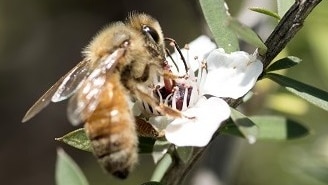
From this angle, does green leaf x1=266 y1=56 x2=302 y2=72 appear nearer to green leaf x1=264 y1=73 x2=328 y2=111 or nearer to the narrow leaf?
green leaf x1=264 y1=73 x2=328 y2=111

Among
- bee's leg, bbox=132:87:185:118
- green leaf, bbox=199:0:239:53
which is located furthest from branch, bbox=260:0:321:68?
bee's leg, bbox=132:87:185:118

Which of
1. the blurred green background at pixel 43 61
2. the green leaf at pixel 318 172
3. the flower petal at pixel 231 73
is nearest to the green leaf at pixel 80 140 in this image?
the flower petal at pixel 231 73

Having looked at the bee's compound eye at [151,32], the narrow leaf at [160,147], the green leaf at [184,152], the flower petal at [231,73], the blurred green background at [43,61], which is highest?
the bee's compound eye at [151,32]

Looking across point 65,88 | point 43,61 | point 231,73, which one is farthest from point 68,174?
point 43,61

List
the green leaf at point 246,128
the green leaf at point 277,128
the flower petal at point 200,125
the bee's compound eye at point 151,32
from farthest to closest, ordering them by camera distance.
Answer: the green leaf at point 277,128 → the bee's compound eye at point 151,32 → the flower petal at point 200,125 → the green leaf at point 246,128

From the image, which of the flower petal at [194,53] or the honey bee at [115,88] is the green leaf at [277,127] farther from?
the honey bee at [115,88]

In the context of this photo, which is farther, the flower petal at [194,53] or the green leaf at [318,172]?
the green leaf at [318,172]
